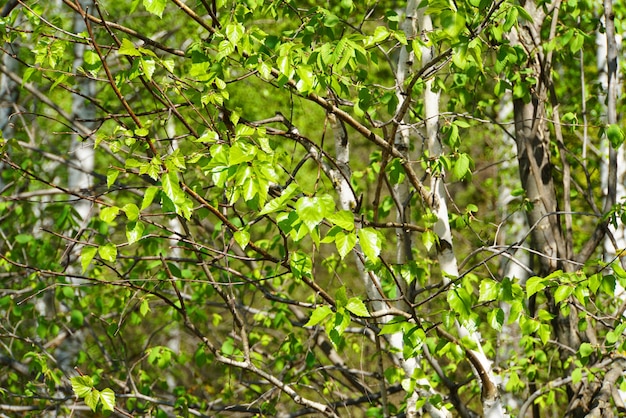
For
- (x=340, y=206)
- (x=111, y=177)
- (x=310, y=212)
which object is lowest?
(x=310, y=212)

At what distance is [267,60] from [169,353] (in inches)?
79.6

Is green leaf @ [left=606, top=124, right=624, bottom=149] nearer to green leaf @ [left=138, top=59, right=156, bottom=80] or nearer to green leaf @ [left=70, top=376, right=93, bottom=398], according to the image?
green leaf @ [left=138, top=59, right=156, bottom=80]

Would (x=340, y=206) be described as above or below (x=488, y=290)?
above

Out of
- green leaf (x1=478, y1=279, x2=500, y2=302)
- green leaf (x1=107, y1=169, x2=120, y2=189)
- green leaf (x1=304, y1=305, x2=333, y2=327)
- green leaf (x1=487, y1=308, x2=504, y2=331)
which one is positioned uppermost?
green leaf (x1=107, y1=169, x2=120, y2=189)

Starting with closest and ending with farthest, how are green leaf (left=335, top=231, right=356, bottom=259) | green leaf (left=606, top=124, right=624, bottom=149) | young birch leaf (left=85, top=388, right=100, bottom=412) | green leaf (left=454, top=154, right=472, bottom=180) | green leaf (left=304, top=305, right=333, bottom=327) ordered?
green leaf (left=335, top=231, right=356, bottom=259) < green leaf (left=304, top=305, right=333, bottom=327) < young birch leaf (left=85, top=388, right=100, bottom=412) < green leaf (left=454, top=154, right=472, bottom=180) < green leaf (left=606, top=124, right=624, bottom=149)

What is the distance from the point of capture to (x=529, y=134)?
4.05 meters

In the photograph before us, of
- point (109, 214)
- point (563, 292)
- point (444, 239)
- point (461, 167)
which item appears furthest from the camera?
point (444, 239)

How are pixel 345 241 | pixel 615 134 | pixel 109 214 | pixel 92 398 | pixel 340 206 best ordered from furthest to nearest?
1. pixel 340 206
2. pixel 615 134
3. pixel 92 398
4. pixel 109 214
5. pixel 345 241

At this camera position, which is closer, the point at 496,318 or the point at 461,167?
the point at 496,318

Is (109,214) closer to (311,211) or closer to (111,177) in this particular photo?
(111,177)

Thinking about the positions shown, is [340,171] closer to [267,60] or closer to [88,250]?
[267,60]

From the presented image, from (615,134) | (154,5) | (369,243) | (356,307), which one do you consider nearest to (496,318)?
(356,307)

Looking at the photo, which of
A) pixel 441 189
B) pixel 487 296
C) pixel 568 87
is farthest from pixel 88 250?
pixel 568 87

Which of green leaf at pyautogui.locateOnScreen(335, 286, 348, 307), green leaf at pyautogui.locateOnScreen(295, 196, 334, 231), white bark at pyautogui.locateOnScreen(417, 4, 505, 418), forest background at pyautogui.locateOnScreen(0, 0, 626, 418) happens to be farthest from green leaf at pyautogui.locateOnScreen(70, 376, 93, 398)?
white bark at pyautogui.locateOnScreen(417, 4, 505, 418)
